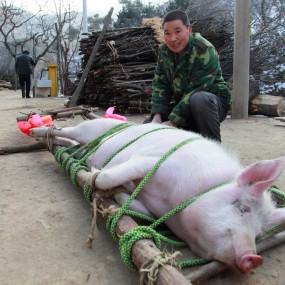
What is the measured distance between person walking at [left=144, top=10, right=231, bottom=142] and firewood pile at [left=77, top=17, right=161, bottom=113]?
3.84 m

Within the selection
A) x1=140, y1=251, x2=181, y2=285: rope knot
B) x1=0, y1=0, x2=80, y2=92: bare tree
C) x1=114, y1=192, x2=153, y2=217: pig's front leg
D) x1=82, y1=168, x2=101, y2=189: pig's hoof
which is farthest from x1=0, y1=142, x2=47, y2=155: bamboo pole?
x1=0, y1=0, x2=80, y2=92: bare tree

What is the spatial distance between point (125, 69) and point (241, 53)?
247 centimetres

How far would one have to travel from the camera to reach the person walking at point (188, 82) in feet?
11.7

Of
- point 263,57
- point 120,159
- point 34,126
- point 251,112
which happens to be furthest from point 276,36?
point 120,159

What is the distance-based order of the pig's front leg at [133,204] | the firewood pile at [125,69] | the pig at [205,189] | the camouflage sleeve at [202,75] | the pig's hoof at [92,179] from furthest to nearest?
the firewood pile at [125,69] < the camouflage sleeve at [202,75] < the pig's hoof at [92,179] < the pig's front leg at [133,204] < the pig at [205,189]

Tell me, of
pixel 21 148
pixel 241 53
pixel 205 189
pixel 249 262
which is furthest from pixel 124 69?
pixel 249 262

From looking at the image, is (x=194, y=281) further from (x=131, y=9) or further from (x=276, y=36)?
(x=131, y=9)

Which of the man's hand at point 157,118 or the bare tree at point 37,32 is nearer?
the man's hand at point 157,118

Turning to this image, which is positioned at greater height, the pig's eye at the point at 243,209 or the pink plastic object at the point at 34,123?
the pink plastic object at the point at 34,123

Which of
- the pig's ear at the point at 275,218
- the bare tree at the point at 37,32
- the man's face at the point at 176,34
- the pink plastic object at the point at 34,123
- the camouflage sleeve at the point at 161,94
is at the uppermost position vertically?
the bare tree at the point at 37,32

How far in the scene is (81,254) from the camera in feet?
6.88

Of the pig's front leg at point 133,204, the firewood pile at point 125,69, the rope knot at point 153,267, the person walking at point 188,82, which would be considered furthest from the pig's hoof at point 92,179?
the firewood pile at point 125,69

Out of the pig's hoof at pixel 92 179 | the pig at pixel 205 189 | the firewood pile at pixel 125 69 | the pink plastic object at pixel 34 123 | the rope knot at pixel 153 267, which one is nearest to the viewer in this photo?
the rope knot at pixel 153 267

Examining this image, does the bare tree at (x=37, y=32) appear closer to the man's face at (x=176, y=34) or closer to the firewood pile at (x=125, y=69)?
the firewood pile at (x=125, y=69)
